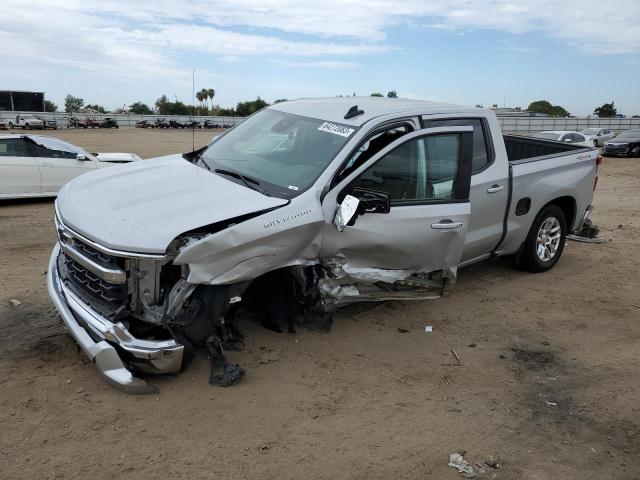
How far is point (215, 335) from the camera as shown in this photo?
12.9 feet

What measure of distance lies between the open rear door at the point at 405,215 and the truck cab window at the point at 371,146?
9cm

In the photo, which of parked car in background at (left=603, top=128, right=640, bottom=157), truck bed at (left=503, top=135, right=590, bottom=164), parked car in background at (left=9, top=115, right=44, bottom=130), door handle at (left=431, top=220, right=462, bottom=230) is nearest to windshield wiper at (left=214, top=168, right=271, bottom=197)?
door handle at (left=431, top=220, right=462, bottom=230)

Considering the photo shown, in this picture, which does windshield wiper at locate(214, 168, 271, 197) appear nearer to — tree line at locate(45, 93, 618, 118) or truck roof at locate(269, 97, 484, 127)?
truck roof at locate(269, 97, 484, 127)

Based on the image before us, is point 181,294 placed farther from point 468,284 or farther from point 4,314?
point 468,284

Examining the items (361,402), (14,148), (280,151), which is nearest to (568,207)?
(280,151)

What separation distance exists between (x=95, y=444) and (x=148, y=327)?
772 mm

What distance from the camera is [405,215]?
4.55m

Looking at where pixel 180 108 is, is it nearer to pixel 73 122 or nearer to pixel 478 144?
pixel 73 122

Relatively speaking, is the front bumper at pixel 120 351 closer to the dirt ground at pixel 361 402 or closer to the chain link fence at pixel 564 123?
the dirt ground at pixel 361 402

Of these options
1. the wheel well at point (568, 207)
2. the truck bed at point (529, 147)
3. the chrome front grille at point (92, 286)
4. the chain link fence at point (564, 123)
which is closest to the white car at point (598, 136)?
the chain link fence at point (564, 123)

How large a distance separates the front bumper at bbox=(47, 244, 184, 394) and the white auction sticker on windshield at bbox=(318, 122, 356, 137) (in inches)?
84.8

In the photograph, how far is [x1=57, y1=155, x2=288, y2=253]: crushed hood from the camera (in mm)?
3504

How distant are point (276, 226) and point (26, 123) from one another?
5552cm

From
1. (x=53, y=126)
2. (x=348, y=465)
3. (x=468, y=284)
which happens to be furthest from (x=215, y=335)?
(x=53, y=126)
